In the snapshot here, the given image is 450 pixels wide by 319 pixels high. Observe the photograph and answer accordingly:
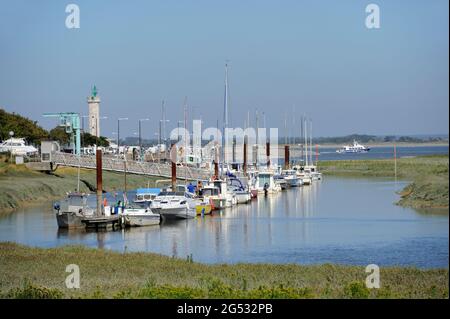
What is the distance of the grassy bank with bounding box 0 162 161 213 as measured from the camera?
7006 centimetres

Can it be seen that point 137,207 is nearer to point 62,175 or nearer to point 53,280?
point 53,280

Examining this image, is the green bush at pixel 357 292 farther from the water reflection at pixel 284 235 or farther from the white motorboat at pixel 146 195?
the white motorboat at pixel 146 195

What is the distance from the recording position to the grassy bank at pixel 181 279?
21312 millimetres

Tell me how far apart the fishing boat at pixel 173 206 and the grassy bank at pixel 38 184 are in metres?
14.7

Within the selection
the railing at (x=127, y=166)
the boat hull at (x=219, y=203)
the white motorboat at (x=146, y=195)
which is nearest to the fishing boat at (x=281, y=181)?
the railing at (x=127, y=166)

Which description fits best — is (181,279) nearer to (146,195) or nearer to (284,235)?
(284,235)

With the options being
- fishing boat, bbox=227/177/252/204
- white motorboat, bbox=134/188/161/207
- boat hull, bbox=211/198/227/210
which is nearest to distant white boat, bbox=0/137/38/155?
fishing boat, bbox=227/177/252/204

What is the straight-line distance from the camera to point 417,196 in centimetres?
5575

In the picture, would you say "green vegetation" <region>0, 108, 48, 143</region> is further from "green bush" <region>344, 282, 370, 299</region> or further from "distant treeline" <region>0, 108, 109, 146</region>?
"green bush" <region>344, 282, 370, 299</region>

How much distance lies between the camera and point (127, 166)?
85.7 meters

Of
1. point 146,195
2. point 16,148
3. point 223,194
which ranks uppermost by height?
point 16,148

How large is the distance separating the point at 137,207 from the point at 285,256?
61.5ft

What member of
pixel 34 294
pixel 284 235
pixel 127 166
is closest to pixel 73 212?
pixel 284 235

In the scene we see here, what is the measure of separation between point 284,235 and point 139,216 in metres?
9.95
